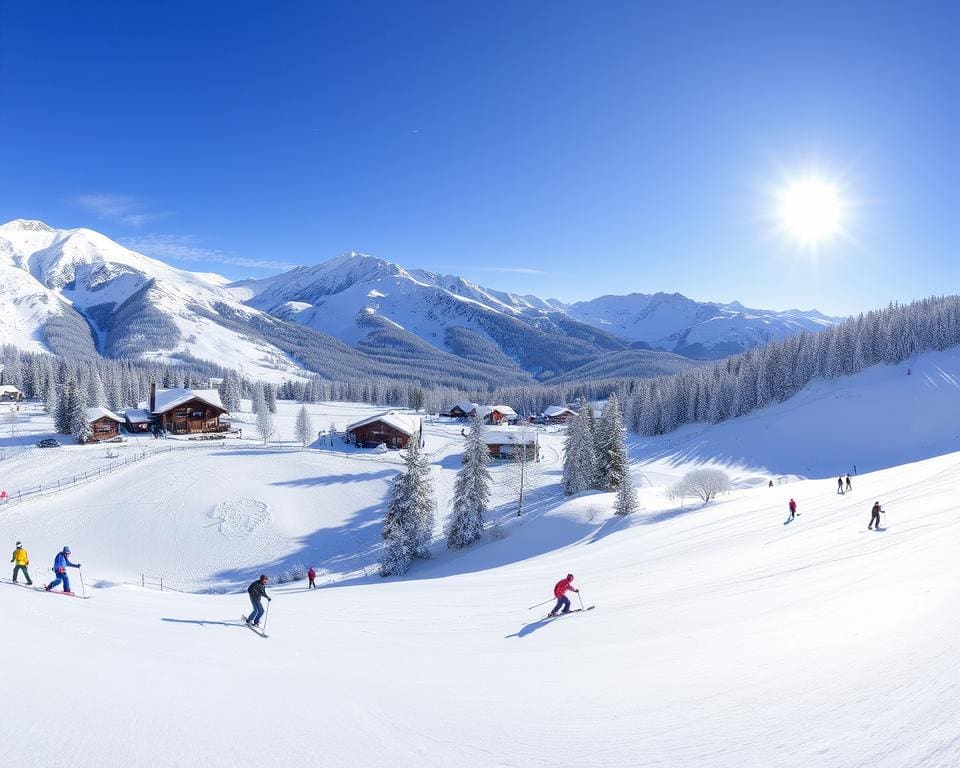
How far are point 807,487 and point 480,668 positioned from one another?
37294 millimetres

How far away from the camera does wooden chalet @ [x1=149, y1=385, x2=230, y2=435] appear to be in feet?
245

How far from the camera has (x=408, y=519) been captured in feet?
111

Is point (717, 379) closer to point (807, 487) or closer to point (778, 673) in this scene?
point (807, 487)

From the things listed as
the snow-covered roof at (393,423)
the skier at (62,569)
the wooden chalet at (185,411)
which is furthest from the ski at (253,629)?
the wooden chalet at (185,411)

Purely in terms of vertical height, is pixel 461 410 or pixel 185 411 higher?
pixel 185 411

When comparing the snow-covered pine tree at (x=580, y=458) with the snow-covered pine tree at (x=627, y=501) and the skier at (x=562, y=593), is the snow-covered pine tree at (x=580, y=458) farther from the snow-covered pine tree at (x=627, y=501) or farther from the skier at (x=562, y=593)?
the skier at (x=562, y=593)

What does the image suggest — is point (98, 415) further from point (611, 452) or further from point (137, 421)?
point (611, 452)

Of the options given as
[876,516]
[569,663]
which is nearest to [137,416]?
[569,663]

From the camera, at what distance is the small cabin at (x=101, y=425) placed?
2625 inches

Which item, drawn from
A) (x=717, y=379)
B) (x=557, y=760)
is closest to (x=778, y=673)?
(x=557, y=760)

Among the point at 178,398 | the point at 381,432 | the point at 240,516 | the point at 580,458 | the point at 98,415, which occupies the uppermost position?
the point at 178,398

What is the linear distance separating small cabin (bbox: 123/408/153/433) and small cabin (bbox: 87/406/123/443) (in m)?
3.26

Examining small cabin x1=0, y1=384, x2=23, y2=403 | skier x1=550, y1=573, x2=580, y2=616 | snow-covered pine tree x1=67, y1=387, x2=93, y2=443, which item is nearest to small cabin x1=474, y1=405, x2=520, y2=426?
snow-covered pine tree x1=67, y1=387, x2=93, y2=443

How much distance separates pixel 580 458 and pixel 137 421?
231 ft
